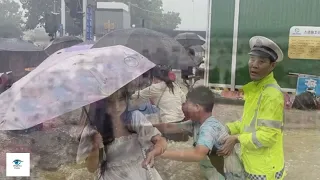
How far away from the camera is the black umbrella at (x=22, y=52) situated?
186 centimetres

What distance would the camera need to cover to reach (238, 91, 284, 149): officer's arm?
151cm

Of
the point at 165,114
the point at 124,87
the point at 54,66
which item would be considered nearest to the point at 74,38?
the point at 54,66

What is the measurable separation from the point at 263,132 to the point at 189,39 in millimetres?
599

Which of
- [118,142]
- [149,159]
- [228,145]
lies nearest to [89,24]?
[118,142]

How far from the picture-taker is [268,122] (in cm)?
151

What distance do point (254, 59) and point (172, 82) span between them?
0.50 metres

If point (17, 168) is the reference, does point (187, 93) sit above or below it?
above

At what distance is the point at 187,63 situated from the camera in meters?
1.91

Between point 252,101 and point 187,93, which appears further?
point 187,93

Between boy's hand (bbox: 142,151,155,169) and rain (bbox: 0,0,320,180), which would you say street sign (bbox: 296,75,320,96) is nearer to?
rain (bbox: 0,0,320,180)

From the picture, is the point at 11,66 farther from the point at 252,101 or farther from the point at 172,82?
the point at 252,101

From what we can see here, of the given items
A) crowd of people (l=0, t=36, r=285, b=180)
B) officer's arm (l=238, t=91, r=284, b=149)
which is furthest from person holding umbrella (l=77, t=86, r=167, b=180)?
officer's arm (l=238, t=91, r=284, b=149)

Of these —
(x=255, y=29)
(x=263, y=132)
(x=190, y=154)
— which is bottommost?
(x=190, y=154)

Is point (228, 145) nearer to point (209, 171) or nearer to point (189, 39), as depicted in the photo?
point (209, 171)
